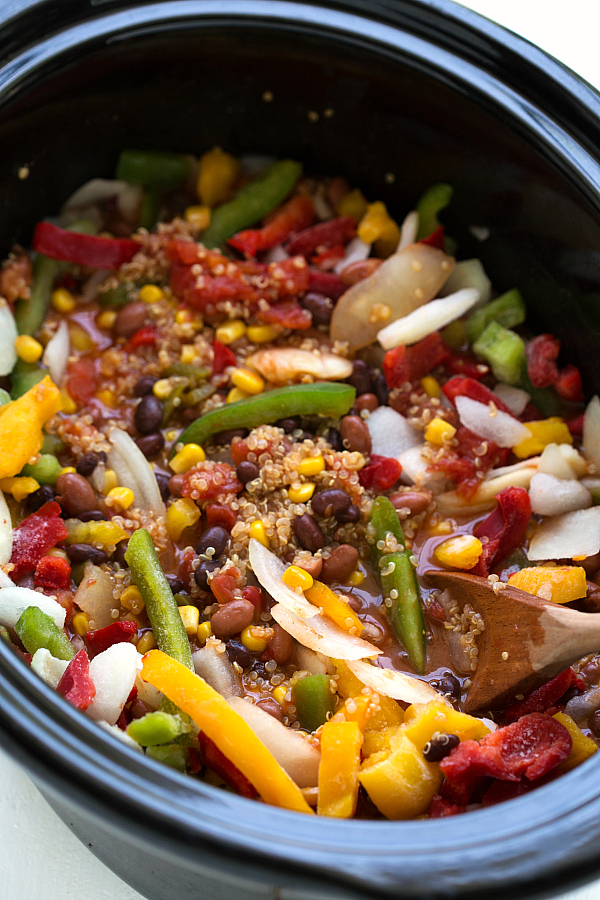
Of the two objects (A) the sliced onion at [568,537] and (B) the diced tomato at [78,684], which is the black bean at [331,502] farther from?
(B) the diced tomato at [78,684]

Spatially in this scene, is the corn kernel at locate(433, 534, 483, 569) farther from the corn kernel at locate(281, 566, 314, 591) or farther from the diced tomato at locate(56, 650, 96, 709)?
the diced tomato at locate(56, 650, 96, 709)

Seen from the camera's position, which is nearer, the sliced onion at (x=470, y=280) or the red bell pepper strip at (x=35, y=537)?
the red bell pepper strip at (x=35, y=537)

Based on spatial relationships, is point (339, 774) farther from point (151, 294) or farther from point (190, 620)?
point (151, 294)

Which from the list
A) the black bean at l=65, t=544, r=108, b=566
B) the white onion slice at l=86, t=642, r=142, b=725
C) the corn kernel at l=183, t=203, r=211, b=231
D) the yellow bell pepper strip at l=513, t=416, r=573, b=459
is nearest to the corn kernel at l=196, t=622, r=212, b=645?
the white onion slice at l=86, t=642, r=142, b=725

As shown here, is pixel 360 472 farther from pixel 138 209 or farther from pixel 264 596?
pixel 138 209

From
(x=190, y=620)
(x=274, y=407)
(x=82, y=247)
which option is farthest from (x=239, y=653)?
(x=82, y=247)

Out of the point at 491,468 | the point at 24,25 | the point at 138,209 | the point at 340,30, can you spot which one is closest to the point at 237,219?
the point at 138,209

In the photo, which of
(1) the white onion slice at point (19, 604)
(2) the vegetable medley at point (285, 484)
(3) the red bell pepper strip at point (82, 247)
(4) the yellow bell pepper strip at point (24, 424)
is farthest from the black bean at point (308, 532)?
(3) the red bell pepper strip at point (82, 247)
